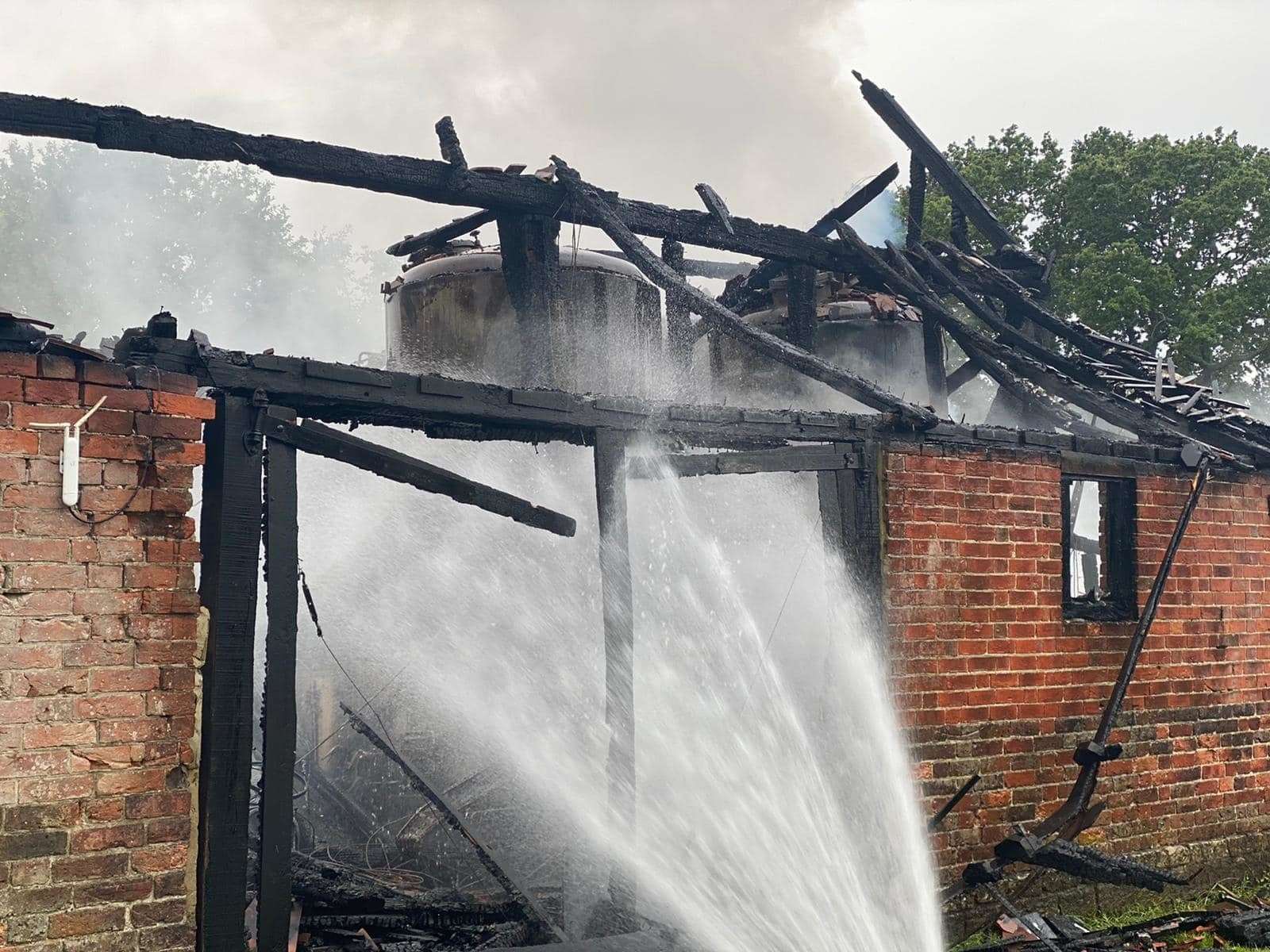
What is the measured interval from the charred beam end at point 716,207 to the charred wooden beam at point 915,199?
2280 millimetres

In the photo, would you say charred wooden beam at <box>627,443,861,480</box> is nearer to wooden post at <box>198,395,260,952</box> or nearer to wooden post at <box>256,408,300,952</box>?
wooden post at <box>256,408,300,952</box>

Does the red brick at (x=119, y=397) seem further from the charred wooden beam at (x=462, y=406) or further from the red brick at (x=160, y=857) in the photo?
the red brick at (x=160, y=857)

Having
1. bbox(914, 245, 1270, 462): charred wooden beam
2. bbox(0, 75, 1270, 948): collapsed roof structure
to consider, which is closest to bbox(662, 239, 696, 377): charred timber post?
bbox(0, 75, 1270, 948): collapsed roof structure

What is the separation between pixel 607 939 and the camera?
18.9 feet

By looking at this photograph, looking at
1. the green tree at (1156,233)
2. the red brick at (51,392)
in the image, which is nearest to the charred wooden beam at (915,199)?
the red brick at (51,392)

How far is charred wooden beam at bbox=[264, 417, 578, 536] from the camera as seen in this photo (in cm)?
549

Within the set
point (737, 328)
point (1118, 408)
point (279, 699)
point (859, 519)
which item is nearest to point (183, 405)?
point (279, 699)

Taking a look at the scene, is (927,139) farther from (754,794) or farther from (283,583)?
(283,583)

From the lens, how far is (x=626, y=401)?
259 inches

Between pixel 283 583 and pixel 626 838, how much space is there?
232 centimetres

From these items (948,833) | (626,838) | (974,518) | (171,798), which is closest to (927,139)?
(974,518)

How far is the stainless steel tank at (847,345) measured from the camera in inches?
433

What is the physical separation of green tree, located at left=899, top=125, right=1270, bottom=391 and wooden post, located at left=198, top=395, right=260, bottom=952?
19.2m

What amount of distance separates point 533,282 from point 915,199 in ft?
14.5
